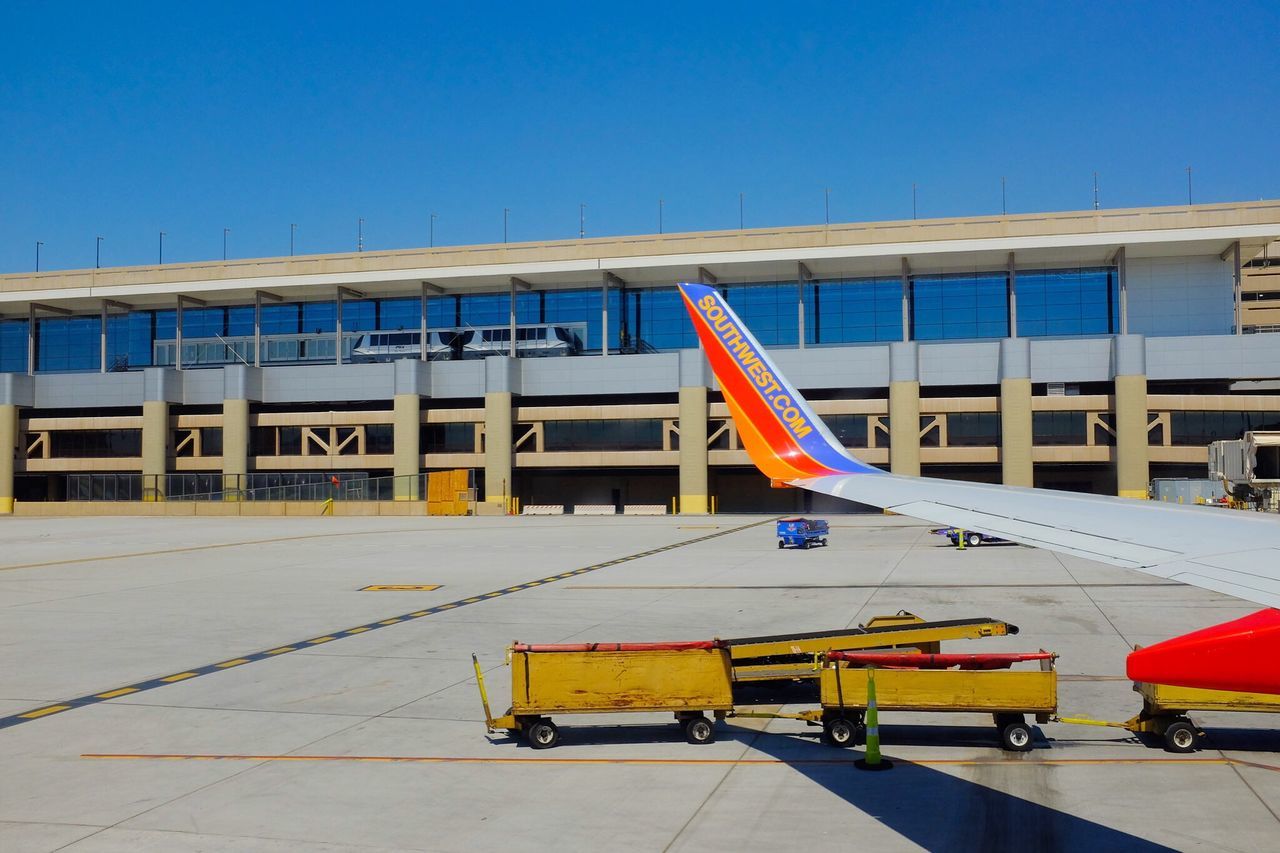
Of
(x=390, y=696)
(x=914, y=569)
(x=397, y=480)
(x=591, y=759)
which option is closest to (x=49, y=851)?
(x=591, y=759)

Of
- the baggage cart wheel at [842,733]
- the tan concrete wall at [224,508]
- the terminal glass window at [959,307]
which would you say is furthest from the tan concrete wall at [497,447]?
the baggage cart wheel at [842,733]

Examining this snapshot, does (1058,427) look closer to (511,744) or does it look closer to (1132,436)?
(1132,436)

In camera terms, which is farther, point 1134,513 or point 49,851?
point 49,851

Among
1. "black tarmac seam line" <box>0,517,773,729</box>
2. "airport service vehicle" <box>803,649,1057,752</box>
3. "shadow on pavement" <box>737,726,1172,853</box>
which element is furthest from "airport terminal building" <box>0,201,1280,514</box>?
"shadow on pavement" <box>737,726,1172,853</box>

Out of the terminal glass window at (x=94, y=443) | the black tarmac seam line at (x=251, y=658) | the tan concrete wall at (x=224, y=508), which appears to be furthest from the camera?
the terminal glass window at (x=94, y=443)

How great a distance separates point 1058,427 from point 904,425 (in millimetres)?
11355

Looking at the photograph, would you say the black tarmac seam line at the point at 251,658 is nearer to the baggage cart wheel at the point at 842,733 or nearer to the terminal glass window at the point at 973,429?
the baggage cart wheel at the point at 842,733

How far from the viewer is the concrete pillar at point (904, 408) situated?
7556 centimetres

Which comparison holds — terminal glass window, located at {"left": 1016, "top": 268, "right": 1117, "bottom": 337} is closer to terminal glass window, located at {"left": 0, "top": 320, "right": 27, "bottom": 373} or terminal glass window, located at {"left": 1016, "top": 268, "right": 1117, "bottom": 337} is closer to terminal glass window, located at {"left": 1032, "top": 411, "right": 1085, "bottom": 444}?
terminal glass window, located at {"left": 1032, "top": 411, "right": 1085, "bottom": 444}

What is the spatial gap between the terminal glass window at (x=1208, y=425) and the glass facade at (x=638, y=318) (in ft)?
31.4

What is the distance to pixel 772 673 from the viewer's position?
562 inches

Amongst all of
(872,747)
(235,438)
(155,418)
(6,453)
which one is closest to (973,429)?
(235,438)

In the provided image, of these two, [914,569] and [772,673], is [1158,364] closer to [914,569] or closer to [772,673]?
[914,569]

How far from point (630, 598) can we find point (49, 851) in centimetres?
1812
